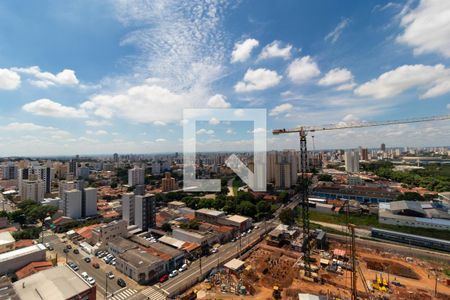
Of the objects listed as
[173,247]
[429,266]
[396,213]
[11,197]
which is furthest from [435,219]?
[11,197]

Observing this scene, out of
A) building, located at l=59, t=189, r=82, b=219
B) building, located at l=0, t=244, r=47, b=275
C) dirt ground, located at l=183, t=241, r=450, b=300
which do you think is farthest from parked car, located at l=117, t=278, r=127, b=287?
building, located at l=59, t=189, r=82, b=219

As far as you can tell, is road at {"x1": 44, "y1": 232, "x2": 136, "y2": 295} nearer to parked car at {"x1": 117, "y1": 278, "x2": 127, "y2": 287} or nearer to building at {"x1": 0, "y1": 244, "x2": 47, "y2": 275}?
parked car at {"x1": 117, "y1": 278, "x2": 127, "y2": 287}

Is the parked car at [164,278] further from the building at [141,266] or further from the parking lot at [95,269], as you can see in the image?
the parking lot at [95,269]

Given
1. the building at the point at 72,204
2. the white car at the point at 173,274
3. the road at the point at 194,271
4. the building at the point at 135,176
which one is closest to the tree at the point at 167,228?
the road at the point at 194,271

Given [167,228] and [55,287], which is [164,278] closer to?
[55,287]

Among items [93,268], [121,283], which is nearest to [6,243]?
[93,268]

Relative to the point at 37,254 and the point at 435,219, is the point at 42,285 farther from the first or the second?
the point at 435,219
